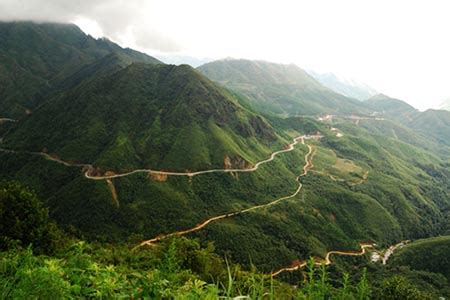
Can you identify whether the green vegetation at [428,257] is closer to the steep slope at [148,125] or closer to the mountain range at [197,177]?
the mountain range at [197,177]

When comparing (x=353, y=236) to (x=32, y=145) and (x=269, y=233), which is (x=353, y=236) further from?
(x=32, y=145)

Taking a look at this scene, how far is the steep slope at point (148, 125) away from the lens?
137750 mm

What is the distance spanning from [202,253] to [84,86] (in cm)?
16556

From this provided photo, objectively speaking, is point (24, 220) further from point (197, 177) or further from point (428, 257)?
point (428, 257)

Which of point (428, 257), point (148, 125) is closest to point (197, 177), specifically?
point (148, 125)

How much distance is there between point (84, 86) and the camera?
616ft

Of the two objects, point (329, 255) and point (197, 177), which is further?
point (197, 177)

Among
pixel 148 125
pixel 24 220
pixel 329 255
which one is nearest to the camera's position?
pixel 24 220

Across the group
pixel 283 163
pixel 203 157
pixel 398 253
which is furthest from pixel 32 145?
pixel 398 253

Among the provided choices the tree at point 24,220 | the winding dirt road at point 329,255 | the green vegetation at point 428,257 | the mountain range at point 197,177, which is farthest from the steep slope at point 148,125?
the tree at point 24,220

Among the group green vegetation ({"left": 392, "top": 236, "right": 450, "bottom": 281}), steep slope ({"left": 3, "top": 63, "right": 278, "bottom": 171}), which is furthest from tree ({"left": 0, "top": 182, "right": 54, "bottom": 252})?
green vegetation ({"left": 392, "top": 236, "right": 450, "bottom": 281})

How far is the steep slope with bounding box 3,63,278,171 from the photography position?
137750mm

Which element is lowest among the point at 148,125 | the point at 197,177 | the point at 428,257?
the point at 428,257

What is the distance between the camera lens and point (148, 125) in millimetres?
156375
